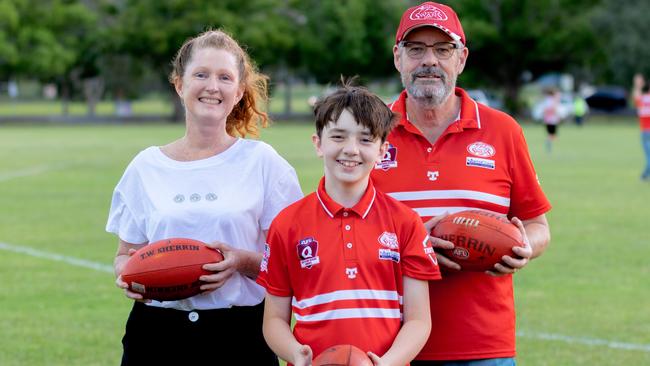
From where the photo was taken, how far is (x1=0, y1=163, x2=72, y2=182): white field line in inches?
898

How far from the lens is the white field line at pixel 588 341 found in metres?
7.66

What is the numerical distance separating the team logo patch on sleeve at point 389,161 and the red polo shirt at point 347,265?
325mm

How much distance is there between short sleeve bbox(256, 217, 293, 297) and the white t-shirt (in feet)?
1.17

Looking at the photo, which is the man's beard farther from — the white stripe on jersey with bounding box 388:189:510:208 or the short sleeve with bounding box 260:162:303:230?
the short sleeve with bounding box 260:162:303:230

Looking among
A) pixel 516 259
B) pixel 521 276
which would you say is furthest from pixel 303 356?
pixel 521 276

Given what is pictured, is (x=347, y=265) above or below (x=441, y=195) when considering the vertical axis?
below

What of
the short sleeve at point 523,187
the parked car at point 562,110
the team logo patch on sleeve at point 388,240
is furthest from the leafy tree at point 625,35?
the team logo patch on sleeve at point 388,240

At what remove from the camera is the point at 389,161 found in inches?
165

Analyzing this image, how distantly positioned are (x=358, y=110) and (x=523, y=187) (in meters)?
0.90

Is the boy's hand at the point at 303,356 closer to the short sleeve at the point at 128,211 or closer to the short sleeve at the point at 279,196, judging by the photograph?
the short sleeve at the point at 279,196

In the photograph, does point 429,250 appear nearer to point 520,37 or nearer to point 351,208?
point 351,208

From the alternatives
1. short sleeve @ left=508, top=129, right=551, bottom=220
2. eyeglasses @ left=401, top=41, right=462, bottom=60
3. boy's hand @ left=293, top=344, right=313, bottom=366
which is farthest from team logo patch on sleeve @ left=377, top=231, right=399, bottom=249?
eyeglasses @ left=401, top=41, right=462, bottom=60

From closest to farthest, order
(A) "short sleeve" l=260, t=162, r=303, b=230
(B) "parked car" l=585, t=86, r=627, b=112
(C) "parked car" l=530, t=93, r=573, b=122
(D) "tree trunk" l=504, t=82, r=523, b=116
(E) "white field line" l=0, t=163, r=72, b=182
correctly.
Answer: (A) "short sleeve" l=260, t=162, r=303, b=230 → (E) "white field line" l=0, t=163, r=72, b=182 → (C) "parked car" l=530, t=93, r=573, b=122 → (D) "tree trunk" l=504, t=82, r=523, b=116 → (B) "parked car" l=585, t=86, r=627, b=112

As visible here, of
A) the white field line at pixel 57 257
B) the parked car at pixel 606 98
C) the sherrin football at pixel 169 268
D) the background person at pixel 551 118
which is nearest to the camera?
the sherrin football at pixel 169 268
